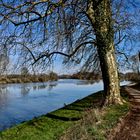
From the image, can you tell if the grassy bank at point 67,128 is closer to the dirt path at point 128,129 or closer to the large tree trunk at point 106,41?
the dirt path at point 128,129

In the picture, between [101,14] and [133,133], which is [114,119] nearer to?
[133,133]

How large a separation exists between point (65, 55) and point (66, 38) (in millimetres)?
2448

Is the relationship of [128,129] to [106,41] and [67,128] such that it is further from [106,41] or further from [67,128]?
[106,41]

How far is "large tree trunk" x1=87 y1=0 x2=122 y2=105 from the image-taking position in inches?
609

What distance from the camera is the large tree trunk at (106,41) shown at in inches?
609

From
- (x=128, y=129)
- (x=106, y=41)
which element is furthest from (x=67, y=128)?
(x=106, y=41)

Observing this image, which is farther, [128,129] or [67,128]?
[67,128]

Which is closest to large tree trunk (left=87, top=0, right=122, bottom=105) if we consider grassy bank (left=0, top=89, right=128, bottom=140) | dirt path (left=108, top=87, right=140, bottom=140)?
grassy bank (left=0, top=89, right=128, bottom=140)

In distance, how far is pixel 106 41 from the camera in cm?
1573

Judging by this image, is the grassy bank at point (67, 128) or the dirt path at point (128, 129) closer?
the dirt path at point (128, 129)

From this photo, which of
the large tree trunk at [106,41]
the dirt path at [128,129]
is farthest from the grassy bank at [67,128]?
the large tree trunk at [106,41]

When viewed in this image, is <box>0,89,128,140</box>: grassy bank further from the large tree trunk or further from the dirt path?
the large tree trunk

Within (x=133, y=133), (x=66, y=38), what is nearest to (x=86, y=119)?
(x=133, y=133)

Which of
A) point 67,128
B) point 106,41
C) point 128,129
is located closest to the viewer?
point 128,129
